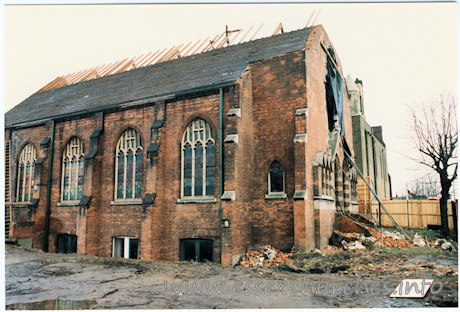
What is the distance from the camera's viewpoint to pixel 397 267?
11430 mm

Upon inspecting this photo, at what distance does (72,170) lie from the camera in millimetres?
19766

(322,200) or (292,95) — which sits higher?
(292,95)

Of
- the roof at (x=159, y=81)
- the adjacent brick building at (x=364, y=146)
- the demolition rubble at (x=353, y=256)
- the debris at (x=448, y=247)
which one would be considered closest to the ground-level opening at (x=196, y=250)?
the demolition rubble at (x=353, y=256)

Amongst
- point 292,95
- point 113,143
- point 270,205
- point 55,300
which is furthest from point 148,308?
point 113,143

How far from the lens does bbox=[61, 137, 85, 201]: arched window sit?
19.4 m

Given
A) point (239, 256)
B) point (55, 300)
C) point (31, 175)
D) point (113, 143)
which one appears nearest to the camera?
point (55, 300)

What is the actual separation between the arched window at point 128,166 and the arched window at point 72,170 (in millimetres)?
2259

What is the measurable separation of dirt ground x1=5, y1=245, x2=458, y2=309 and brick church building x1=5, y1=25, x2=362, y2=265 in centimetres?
198

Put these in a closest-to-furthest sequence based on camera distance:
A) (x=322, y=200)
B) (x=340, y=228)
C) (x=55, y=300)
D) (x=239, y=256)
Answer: (x=55, y=300)
(x=239, y=256)
(x=322, y=200)
(x=340, y=228)

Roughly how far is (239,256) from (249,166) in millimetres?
3554

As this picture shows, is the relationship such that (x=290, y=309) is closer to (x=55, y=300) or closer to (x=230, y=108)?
(x=55, y=300)

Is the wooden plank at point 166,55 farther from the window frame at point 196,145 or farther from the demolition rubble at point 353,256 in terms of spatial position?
the demolition rubble at point 353,256

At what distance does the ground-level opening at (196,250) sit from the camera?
1510 cm

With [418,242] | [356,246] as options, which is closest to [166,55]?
[356,246]
